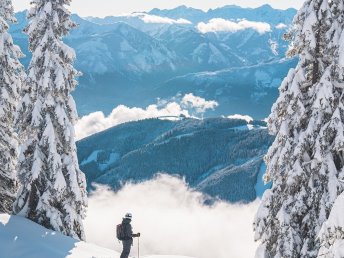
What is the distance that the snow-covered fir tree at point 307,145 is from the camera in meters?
16.5

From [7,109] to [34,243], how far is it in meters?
9.92

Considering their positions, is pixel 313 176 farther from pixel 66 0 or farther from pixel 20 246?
pixel 66 0

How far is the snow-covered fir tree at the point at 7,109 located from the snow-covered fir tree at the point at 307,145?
54.4ft

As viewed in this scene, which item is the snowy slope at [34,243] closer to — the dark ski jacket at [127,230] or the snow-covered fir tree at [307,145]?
the dark ski jacket at [127,230]

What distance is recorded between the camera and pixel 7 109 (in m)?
28.9

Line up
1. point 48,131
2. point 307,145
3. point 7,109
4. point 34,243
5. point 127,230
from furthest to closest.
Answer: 1. point 7,109
2. point 48,131
3. point 34,243
4. point 127,230
5. point 307,145

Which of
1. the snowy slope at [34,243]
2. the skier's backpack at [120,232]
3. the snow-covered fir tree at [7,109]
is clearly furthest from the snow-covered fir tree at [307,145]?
the snow-covered fir tree at [7,109]

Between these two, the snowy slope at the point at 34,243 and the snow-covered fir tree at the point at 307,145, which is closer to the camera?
the snow-covered fir tree at the point at 307,145

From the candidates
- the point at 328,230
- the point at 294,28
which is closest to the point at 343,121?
the point at 294,28

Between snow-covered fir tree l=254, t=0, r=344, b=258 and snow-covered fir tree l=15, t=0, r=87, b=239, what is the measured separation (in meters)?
12.1

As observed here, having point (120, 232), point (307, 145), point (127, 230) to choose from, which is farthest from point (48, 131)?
point (307, 145)

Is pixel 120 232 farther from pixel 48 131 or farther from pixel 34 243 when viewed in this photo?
pixel 48 131

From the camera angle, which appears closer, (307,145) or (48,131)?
(307,145)

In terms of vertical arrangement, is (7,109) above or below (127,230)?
above
